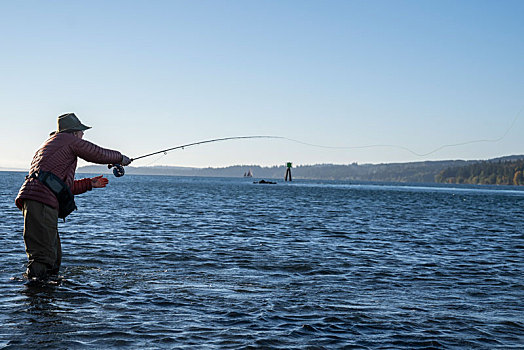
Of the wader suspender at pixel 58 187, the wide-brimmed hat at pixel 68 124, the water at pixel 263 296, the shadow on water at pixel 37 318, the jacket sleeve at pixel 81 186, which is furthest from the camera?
the jacket sleeve at pixel 81 186

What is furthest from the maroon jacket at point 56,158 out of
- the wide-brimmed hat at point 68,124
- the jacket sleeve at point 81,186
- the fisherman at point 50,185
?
the jacket sleeve at point 81,186

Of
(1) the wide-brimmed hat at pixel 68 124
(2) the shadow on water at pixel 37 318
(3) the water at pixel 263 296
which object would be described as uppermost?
(1) the wide-brimmed hat at pixel 68 124

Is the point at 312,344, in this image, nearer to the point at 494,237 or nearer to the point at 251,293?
the point at 251,293

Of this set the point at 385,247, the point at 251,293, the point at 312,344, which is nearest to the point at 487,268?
the point at 385,247

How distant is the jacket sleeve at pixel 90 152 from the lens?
30.1 ft

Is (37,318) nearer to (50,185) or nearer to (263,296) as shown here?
(50,185)

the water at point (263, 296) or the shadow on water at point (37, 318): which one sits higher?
the shadow on water at point (37, 318)

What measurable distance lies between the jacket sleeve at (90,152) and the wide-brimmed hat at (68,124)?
0.96 feet

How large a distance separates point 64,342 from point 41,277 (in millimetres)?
3489

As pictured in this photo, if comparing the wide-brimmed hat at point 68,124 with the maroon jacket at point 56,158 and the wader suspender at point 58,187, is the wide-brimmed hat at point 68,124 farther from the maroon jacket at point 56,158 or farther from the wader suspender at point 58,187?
the wader suspender at point 58,187

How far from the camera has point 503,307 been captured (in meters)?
9.07

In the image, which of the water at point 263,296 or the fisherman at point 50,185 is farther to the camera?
the fisherman at point 50,185

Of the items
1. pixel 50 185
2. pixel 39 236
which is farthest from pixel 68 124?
pixel 39 236

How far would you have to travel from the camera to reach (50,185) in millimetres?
9148
